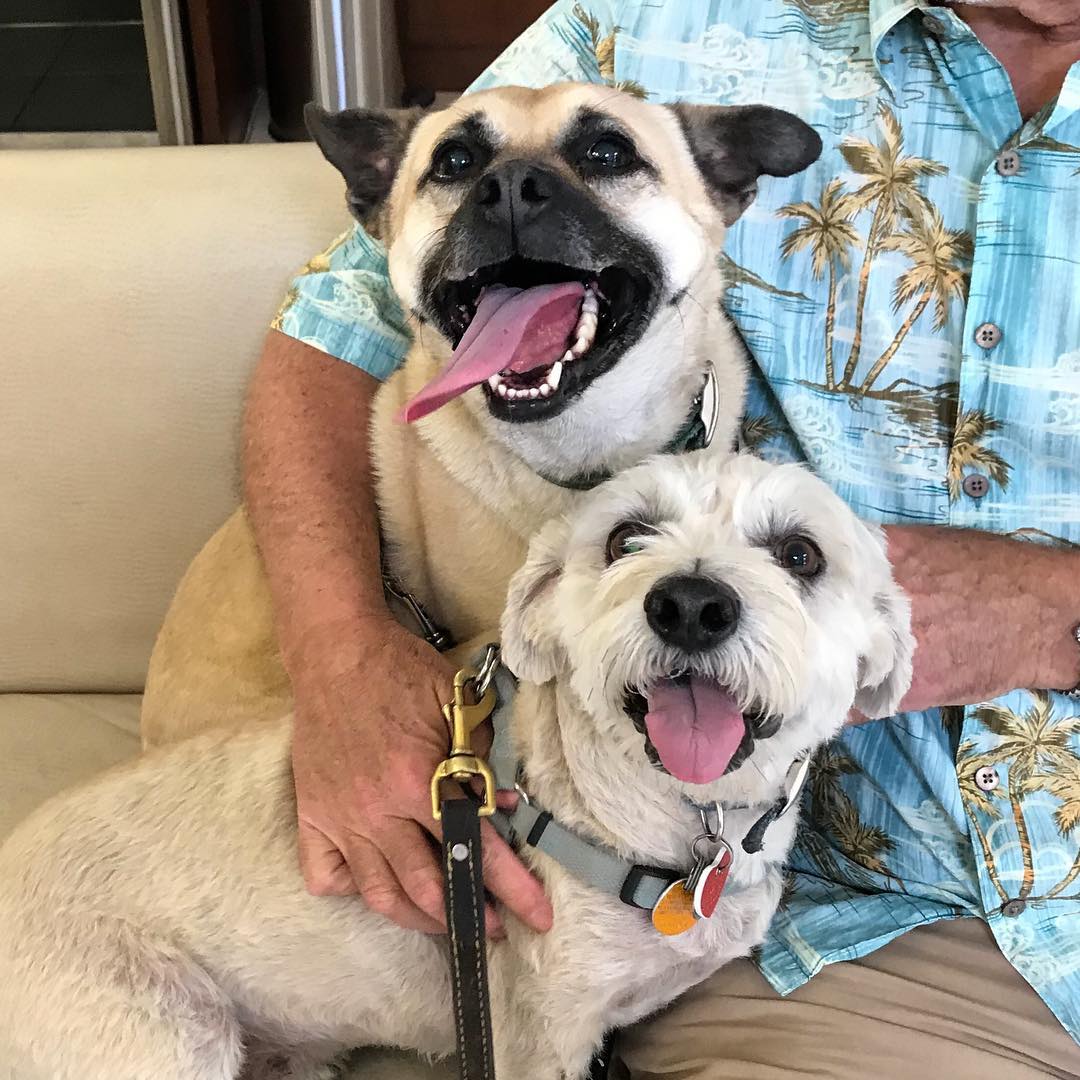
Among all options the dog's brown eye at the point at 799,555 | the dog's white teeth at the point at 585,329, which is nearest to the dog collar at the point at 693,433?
the dog's white teeth at the point at 585,329

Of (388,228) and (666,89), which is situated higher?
(666,89)

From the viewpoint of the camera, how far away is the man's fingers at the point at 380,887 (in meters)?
1.19

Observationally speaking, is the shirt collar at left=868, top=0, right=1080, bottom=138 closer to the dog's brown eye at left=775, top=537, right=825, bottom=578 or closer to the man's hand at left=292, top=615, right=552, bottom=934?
the dog's brown eye at left=775, top=537, right=825, bottom=578

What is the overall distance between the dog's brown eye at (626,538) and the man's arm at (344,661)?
30 centimetres

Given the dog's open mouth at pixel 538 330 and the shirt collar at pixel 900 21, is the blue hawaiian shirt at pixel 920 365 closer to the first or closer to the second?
the shirt collar at pixel 900 21

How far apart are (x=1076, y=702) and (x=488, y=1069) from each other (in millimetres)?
811

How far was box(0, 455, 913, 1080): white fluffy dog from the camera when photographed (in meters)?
1.00

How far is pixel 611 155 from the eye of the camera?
137cm

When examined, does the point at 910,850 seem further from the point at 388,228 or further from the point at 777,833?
the point at 388,228

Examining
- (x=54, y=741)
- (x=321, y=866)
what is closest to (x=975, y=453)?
(x=321, y=866)

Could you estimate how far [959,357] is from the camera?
1.31 m

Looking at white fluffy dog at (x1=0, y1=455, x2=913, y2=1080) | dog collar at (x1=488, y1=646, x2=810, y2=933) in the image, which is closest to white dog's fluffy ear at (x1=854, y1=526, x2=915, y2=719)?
white fluffy dog at (x1=0, y1=455, x2=913, y2=1080)

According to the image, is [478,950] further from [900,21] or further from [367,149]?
[900,21]

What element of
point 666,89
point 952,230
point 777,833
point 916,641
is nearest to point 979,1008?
point 777,833
